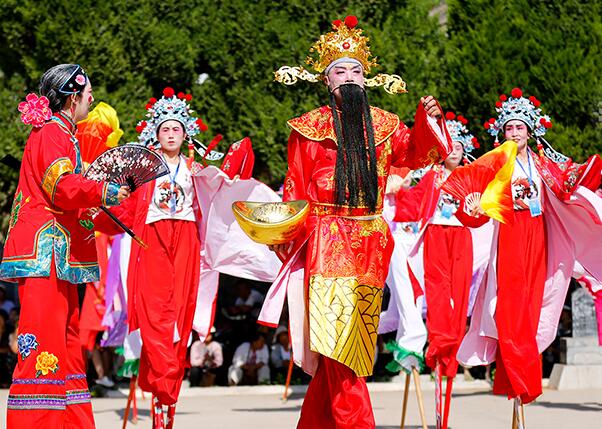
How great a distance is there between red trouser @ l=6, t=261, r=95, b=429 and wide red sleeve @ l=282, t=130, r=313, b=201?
1248 millimetres

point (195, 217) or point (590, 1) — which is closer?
point (195, 217)

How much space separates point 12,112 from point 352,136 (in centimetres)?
744

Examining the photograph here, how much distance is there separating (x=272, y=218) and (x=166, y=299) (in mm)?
2175

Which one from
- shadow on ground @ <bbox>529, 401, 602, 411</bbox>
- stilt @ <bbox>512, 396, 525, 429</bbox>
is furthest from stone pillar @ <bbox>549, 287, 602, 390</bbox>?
stilt @ <bbox>512, 396, 525, 429</bbox>

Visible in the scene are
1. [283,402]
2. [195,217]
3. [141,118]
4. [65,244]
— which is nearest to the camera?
[65,244]

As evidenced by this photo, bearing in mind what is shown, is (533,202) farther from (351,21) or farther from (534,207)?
(351,21)

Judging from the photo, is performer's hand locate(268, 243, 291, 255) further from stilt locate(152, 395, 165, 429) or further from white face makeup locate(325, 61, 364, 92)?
stilt locate(152, 395, 165, 429)

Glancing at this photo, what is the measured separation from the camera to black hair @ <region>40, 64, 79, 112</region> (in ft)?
19.7

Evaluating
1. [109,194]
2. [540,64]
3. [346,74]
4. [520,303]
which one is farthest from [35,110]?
[540,64]

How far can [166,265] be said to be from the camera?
8008mm

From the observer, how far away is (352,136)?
618cm

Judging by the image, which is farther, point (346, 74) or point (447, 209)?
point (447, 209)

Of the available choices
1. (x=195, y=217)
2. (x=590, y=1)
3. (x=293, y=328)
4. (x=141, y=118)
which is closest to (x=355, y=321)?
(x=293, y=328)

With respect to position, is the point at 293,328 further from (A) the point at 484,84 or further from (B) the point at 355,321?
(A) the point at 484,84
